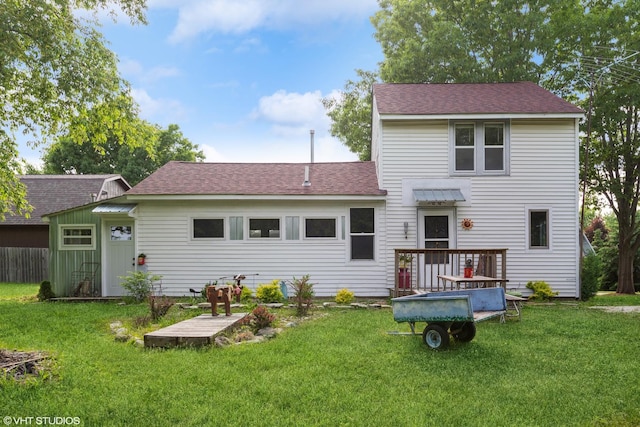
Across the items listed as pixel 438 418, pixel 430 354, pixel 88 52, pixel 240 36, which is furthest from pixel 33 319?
pixel 240 36

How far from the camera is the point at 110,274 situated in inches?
503

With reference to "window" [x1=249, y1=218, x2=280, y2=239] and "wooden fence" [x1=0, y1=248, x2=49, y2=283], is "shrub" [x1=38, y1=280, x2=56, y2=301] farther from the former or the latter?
"wooden fence" [x1=0, y1=248, x2=49, y2=283]

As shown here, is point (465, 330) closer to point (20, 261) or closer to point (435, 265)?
point (435, 265)

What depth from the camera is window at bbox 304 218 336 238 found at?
12578 millimetres

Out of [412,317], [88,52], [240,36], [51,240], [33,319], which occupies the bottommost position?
[33,319]

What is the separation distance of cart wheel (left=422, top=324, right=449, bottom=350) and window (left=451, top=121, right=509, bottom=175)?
7169mm

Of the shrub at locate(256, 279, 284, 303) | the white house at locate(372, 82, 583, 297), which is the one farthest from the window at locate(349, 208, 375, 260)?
the shrub at locate(256, 279, 284, 303)

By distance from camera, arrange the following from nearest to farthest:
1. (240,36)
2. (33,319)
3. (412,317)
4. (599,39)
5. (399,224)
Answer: (412,317), (33,319), (399,224), (240,36), (599,39)

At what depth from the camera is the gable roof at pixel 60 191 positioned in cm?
2273

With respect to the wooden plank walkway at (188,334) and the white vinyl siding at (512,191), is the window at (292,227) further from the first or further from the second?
the wooden plank walkway at (188,334)

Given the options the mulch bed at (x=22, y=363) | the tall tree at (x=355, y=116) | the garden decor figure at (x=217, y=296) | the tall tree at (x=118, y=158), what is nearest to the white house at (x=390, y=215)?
the garden decor figure at (x=217, y=296)

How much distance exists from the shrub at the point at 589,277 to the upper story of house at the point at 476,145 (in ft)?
7.27

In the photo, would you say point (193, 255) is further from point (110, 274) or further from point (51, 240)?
point (51, 240)

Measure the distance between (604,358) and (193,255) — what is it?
32.8 ft
